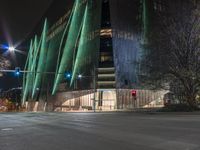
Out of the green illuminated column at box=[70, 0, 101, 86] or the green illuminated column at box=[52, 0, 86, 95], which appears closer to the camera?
the green illuminated column at box=[70, 0, 101, 86]

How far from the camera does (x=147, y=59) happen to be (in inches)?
1678

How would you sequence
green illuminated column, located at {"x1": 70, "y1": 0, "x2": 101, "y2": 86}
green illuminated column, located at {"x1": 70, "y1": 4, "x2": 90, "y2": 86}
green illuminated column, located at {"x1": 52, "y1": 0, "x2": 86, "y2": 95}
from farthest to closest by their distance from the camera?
1. green illuminated column, located at {"x1": 52, "y1": 0, "x2": 86, "y2": 95}
2. green illuminated column, located at {"x1": 70, "y1": 4, "x2": 90, "y2": 86}
3. green illuminated column, located at {"x1": 70, "y1": 0, "x2": 101, "y2": 86}

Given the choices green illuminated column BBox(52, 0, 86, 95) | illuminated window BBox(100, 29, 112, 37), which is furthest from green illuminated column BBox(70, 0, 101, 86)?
green illuminated column BBox(52, 0, 86, 95)

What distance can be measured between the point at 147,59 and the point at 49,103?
61.7m

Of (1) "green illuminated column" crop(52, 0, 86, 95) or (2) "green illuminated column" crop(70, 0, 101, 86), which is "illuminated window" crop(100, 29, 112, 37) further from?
(1) "green illuminated column" crop(52, 0, 86, 95)

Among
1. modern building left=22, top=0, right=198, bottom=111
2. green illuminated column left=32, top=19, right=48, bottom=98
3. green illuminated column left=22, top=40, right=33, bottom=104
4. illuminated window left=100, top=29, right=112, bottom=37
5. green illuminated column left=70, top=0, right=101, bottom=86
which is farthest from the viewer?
green illuminated column left=22, top=40, right=33, bottom=104

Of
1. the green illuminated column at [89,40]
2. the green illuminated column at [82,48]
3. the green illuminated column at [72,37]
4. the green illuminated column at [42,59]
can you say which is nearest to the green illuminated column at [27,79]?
the green illuminated column at [42,59]

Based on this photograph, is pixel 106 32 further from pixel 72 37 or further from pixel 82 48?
pixel 72 37

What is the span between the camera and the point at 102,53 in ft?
251

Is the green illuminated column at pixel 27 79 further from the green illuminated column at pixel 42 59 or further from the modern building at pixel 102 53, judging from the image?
the modern building at pixel 102 53

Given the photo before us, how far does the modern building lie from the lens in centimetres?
7538

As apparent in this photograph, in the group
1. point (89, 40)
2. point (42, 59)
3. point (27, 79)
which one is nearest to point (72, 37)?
point (89, 40)

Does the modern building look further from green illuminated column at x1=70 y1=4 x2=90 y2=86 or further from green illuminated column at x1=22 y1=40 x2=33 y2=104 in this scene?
green illuminated column at x1=22 y1=40 x2=33 y2=104

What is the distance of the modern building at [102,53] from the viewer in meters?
75.4
